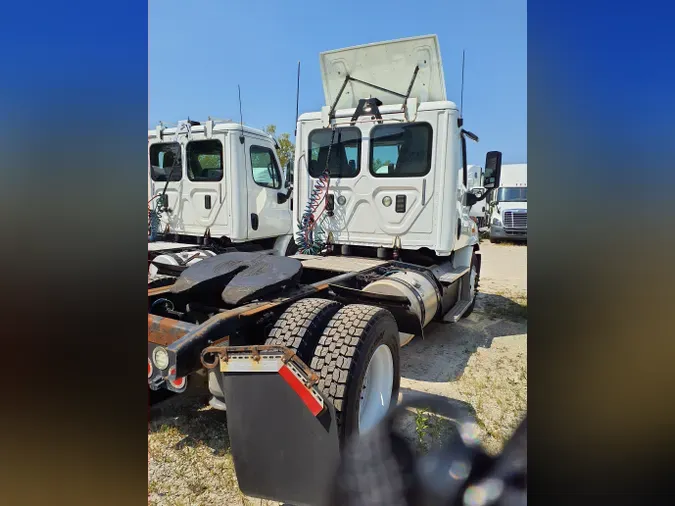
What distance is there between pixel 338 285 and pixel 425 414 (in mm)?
1304

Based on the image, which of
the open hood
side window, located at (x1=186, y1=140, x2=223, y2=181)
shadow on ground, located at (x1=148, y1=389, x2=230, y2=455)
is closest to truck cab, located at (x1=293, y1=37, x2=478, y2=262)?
the open hood

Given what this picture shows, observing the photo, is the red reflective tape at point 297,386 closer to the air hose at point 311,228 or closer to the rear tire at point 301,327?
the rear tire at point 301,327

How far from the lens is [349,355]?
2.46 metres

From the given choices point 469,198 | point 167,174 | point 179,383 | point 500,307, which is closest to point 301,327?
point 179,383

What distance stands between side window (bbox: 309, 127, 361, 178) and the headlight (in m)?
3.49

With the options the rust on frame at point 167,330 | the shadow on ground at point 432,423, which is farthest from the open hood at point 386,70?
the rust on frame at point 167,330

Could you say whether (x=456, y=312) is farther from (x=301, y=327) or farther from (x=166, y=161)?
(x=166, y=161)

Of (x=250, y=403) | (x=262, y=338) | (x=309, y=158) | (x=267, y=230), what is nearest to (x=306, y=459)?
(x=250, y=403)

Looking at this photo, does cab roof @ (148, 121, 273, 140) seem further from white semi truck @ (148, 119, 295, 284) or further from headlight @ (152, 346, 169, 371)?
headlight @ (152, 346, 169, 371)

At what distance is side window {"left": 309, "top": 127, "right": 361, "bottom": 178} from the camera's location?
206 inches

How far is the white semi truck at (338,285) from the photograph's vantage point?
2115 millimetres

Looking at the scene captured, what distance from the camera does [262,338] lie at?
278 centimetres
